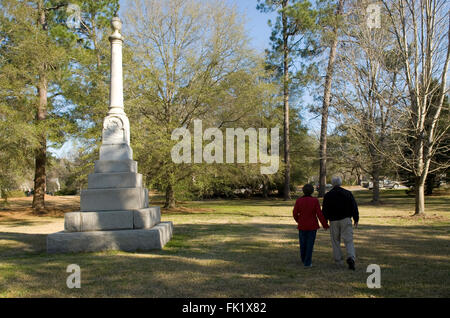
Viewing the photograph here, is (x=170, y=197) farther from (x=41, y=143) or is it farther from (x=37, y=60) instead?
(x=37, y=60)

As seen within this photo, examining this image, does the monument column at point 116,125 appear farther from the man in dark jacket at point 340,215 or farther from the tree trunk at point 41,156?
the tree trunk at point 41,156

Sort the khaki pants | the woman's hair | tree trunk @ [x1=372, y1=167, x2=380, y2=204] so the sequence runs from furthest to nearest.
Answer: tree trunk @ [x1=372, y1=167, x2=380, y2=204], the woman's hair, the khaki pants

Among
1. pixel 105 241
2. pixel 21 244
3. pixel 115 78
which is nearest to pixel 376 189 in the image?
pixel 115 78

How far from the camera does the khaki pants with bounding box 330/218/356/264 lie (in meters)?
6.68

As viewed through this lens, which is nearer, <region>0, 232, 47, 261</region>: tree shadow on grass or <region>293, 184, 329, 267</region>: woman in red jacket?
<region>293, 184, 329, 267</region>: woman in red jacket

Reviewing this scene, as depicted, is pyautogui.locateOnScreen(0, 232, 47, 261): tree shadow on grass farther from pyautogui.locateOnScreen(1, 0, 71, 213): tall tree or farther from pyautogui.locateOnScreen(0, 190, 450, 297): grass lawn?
pyautogui.locateOnScreen(1, 0, 71, 213): tall tree

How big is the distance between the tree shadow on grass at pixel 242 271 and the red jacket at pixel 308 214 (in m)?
0.77

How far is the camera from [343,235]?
679cm

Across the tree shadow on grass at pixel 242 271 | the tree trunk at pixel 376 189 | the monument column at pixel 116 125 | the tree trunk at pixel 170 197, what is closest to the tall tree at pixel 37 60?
the tree trunk at pixel 170 197

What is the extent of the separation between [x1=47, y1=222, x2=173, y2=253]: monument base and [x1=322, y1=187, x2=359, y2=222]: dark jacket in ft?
13.7

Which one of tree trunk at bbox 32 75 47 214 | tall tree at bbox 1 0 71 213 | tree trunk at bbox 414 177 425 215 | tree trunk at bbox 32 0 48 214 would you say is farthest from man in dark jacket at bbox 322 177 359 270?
tree trunk at bbox 32 75 47 214

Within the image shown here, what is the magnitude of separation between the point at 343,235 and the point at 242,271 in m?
1.97

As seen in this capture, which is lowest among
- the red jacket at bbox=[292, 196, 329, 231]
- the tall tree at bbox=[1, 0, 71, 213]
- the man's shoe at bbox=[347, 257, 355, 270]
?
the man's shoe at bbox=[347, 257, 355, 270]

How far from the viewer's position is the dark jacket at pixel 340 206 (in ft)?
22.2
